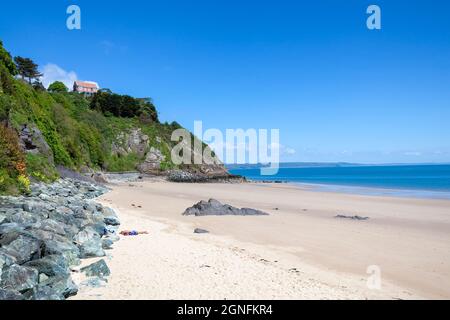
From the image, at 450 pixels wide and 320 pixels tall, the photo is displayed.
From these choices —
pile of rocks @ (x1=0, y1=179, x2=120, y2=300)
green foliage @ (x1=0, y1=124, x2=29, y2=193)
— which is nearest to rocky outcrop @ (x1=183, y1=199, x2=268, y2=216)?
pile of rocks @ (x1=0, y1=179, x2=120, y2=300)

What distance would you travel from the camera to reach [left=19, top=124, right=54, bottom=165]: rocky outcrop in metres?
23.2

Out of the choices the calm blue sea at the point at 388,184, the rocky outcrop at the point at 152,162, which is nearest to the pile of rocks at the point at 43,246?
the calm blue sea at the point at 388,184

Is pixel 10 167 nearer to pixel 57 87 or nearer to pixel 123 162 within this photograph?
pixel 123 162

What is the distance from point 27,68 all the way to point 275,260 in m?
67.0

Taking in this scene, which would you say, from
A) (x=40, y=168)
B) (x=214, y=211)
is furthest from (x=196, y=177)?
(x=214, y=211)

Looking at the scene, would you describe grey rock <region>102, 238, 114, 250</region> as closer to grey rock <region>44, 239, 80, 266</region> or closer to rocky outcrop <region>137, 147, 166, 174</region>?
grey rock <region>44, 239, 80, 266</region>

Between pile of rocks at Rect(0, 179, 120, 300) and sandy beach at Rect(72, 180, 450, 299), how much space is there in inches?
17.0

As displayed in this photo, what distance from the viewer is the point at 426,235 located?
12.9 metres

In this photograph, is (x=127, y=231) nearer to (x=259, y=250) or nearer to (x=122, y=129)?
(x=259, y=250)

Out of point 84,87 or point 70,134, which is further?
point 84,87

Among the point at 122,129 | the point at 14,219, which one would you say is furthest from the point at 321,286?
the point at 122,129

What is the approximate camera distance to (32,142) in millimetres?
24141

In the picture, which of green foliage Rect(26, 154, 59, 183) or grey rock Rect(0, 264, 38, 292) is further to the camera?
green foliage Rect(26, 154, 59, 183)
